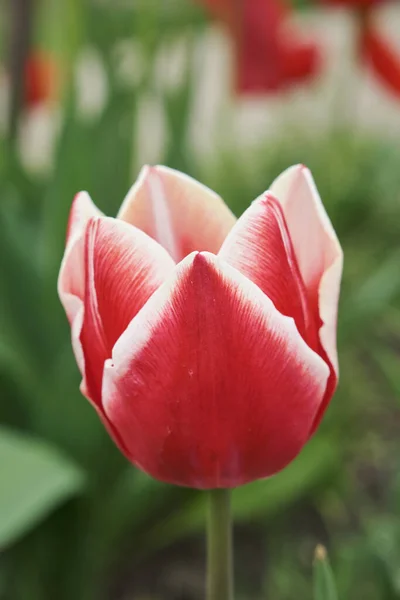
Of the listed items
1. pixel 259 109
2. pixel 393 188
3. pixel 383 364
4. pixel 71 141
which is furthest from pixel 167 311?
pixel 259 109

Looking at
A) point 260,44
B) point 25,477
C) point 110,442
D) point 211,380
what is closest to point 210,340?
point 211,380

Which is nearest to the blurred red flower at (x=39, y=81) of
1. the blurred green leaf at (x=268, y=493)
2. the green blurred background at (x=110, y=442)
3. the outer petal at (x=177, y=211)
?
the green blurred background at (x=110, y=442)

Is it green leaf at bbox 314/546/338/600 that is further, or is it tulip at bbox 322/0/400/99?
tulip at bbox 322/0/400/99

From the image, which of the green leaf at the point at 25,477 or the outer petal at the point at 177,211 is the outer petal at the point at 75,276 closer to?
the outer petal at the point at 177,211

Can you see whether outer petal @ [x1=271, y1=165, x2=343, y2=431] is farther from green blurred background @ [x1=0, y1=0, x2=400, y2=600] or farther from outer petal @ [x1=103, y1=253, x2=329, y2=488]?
green blurred background @ [x1=0, y1=0, x2=400, y2=600]

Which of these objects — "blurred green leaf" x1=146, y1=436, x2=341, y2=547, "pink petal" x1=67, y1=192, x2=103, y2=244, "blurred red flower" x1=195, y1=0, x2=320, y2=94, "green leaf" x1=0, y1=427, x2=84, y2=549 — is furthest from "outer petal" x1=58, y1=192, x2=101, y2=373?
"blurred red flower" x1=195, y1=0, x2=320, y2=94

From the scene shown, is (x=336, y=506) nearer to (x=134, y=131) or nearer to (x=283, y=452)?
(x=134, y=131)
